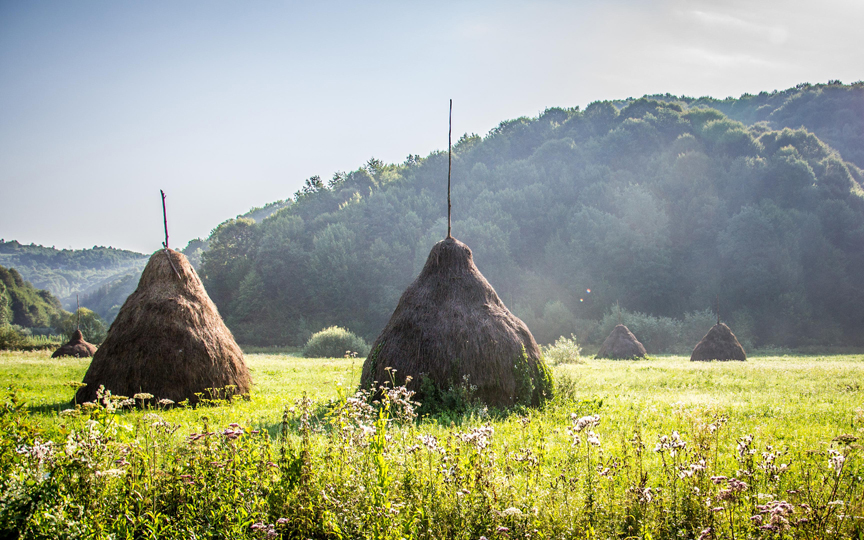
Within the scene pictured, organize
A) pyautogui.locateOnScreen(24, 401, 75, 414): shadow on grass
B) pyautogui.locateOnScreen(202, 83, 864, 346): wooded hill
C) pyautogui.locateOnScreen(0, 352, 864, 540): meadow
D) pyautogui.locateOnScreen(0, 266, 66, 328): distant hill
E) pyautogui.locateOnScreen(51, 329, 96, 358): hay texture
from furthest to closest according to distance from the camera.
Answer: pyautogui.locateOnScreen(0, 266, 66, 328): distant hill
pyautogui.locateOnScreen(202, 83, 864, 346): wooded hill
pyautogui.locateOnScreen(51, 329, 96, 358): hay texture
pyautogui.locateOnScreen(24, 401, 75, 414): shadow on grass
pyautogui.locateOnScreen(0, 352, 864, 540): meadow

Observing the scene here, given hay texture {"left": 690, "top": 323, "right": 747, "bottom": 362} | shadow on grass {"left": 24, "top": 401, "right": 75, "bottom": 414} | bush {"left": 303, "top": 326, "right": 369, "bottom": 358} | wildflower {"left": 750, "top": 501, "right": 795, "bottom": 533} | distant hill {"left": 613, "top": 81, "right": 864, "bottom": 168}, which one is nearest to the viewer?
wildflower {"left": 750, "top": 501, "right": 795, "bottom": 533}

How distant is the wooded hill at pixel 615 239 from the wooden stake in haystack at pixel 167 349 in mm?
41308

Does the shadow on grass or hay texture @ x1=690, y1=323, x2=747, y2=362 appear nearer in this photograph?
the shadow on grass

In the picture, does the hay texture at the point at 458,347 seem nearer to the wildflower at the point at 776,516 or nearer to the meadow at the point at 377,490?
the meadow at the point at 377,490

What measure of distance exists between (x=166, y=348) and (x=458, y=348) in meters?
6.00

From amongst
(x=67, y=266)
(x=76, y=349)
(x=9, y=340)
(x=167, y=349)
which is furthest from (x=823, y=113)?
(x=67, y=266)

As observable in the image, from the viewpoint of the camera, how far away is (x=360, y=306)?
54438 millimetres

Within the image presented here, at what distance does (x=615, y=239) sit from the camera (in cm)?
5281

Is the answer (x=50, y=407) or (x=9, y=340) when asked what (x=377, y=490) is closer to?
(x=50, y=407)

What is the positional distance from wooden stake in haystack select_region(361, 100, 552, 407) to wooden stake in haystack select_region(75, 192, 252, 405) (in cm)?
342

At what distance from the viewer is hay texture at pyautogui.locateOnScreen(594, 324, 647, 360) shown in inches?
1073

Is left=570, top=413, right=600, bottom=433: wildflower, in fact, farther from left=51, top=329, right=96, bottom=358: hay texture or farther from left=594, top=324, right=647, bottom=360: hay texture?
left=51, top=329, right=96, bottom=358: hay texture

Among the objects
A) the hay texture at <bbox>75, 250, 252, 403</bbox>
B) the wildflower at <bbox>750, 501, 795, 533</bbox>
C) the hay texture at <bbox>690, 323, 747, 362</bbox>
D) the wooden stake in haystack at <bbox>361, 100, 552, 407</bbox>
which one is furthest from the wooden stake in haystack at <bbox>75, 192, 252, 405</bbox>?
the hay texture at <bbox>690, 323, 747, 362</bbox>

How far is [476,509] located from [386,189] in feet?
222
